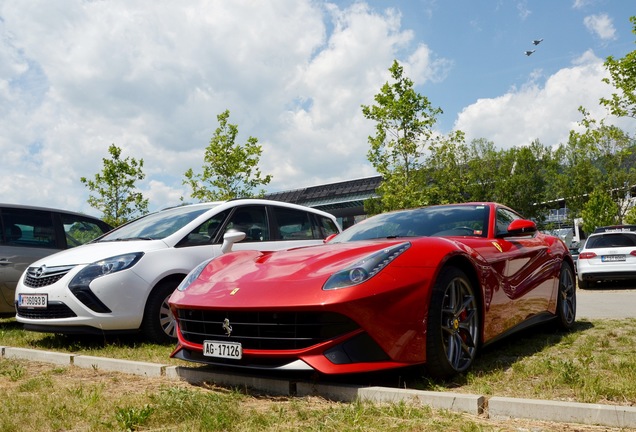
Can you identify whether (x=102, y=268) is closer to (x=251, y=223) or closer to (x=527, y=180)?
(x=251, y=223)

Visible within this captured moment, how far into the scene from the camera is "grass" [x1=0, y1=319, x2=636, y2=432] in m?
3.10

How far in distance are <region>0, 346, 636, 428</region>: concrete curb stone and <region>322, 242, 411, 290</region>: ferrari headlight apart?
2.08 feet

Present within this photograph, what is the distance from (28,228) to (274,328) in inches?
247

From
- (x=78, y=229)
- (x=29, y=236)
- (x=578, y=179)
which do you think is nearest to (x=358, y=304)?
(x=29, y=236)

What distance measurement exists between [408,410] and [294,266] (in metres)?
1.34

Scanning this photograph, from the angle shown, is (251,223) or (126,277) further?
(251,223)

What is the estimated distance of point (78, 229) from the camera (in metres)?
9.29

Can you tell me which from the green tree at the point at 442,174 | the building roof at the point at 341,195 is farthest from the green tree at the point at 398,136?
the building roof at the point at 341,195

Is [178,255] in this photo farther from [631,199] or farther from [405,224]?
[631,199]

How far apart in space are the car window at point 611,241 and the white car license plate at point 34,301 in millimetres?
13463

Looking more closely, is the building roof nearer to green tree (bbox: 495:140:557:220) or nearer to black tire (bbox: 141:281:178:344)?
green tree (bbox: 495:140:557:220)

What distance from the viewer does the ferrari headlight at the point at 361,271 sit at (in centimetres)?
374

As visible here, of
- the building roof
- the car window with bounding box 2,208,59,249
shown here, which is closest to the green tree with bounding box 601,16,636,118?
the car window with bounding box 2,208,59,249

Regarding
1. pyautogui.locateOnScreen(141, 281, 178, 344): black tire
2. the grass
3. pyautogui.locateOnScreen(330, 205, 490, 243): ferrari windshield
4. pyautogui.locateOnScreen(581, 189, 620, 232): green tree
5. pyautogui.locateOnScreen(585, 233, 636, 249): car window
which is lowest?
the grass
